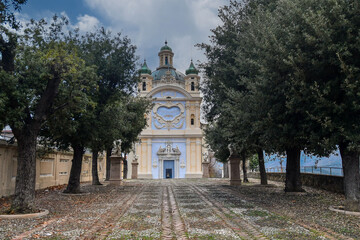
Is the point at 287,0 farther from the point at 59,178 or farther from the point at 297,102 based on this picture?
the point at 59,178

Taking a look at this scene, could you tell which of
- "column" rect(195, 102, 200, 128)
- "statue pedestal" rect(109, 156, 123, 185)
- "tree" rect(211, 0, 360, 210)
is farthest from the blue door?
"tree" rect(211, 0, 360, 210)

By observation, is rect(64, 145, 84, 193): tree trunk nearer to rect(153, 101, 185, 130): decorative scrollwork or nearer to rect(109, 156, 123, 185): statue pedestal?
rect(109, 156, 123, 185): statue pedestal

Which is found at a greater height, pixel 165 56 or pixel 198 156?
pixel 165 56

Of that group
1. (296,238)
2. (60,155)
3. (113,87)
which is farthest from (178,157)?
(296,238)

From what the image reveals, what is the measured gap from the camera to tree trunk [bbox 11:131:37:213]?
9.48 meters

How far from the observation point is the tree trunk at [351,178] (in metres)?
9.77

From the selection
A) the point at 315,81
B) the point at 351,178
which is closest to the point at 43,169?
the point at 315,81

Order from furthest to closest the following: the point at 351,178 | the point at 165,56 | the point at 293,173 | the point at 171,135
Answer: the point at 165,56
the point at 171,135
the point at 293,173
the point at 351,178

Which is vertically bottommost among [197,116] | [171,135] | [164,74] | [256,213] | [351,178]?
[256,213]

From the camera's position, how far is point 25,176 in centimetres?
973

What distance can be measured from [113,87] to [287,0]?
32.9 ft

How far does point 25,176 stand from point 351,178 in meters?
10.0

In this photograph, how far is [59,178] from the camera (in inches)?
871

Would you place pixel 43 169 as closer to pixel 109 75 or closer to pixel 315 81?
pixel 109 75
